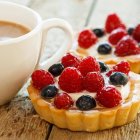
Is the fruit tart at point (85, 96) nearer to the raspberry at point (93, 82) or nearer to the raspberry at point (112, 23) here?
the raspberry at point (93, 82)

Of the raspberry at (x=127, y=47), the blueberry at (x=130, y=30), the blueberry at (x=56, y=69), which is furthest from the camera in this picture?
the blueberry at (x=130, y=30)

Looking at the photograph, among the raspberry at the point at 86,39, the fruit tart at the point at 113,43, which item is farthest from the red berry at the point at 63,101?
the raspberry at the point at 86,39

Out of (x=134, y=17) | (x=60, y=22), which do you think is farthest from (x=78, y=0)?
(x=60, y=22)

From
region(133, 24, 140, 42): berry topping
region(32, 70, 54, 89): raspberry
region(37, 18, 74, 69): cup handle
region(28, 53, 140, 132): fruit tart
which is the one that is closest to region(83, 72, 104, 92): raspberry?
region(28, 53, 140, 132): fruit tart

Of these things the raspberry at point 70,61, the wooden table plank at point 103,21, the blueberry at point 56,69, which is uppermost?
the raspberry at point 70,61

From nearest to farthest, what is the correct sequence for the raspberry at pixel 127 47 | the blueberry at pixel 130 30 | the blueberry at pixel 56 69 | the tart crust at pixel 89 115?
1. the tart crust at pixel 89 115
2. the blueberry at pixel 56 69
3. the raspberry at pixel 127 47
4. the blueberry at pixel 130 30

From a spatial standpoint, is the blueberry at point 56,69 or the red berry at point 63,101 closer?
the red berry at point 63,101

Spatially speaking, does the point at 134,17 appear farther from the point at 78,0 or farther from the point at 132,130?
the point at 132,130
